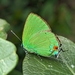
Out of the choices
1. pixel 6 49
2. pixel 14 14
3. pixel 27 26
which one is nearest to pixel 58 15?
pixel 14 14

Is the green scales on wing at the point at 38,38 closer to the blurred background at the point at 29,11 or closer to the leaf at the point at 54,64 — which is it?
the leaf at the point at 54,64

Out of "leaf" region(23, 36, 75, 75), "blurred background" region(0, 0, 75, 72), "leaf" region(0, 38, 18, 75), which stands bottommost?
"blurred background" region(0, 0, 75, 72)

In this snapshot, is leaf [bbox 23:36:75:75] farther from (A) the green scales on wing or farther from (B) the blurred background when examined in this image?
(B) the blurred background

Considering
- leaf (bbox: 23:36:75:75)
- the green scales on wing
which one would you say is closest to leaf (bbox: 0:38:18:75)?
leaf (bbox: 23:36:75:75)

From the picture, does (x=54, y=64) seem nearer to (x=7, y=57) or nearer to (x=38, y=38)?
(x=38, y=38)

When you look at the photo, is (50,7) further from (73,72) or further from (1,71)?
(1,71)
